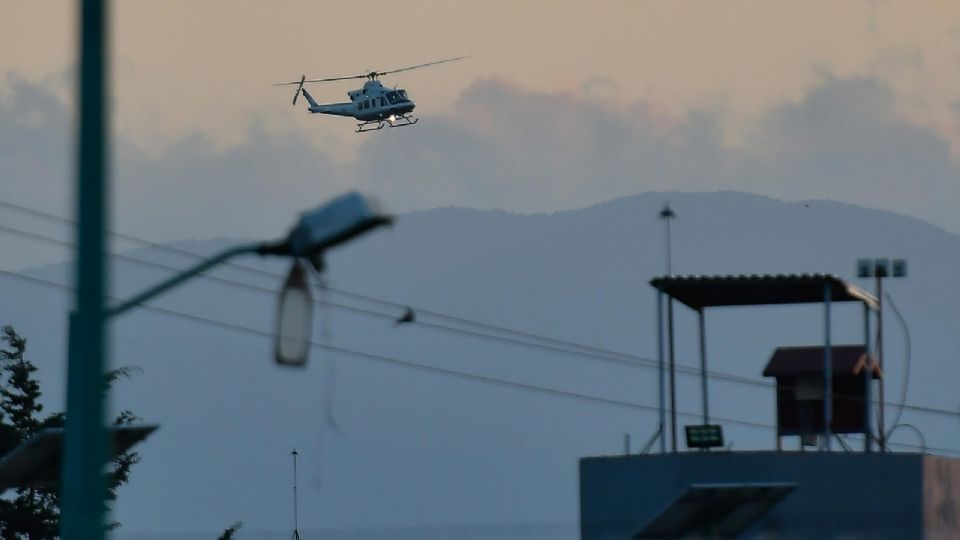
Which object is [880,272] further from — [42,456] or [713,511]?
[42,456]

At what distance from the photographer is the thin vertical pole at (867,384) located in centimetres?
3875

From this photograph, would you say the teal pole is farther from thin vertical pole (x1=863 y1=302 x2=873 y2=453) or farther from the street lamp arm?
thin vertical pole (x1=863 y1=302 x2=873 y2=453)

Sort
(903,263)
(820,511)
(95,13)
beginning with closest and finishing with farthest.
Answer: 1. (95,13)
2. (820,511)
3. (903,263)

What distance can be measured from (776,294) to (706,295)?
144cm

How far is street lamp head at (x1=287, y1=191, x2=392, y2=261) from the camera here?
11555 mm

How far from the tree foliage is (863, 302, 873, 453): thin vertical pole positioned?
22533 mm

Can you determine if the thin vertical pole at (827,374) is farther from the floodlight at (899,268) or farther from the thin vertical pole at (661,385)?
the floodlight at (899,268)

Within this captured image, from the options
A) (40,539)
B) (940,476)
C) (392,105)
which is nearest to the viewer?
(940,476)

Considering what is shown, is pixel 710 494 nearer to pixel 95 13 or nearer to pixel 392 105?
pixel 95 13

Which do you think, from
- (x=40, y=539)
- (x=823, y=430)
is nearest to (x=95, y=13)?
(x=823, y=430)

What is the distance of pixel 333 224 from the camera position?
38.8 ft

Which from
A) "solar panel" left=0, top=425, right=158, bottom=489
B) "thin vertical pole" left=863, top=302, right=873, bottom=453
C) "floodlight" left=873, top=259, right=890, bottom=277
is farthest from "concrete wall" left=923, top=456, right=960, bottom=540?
"solar panel" left=0, top=425, right=158, bottom=489

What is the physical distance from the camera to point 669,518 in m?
21.4

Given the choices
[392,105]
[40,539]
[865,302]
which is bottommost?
[40,539]
